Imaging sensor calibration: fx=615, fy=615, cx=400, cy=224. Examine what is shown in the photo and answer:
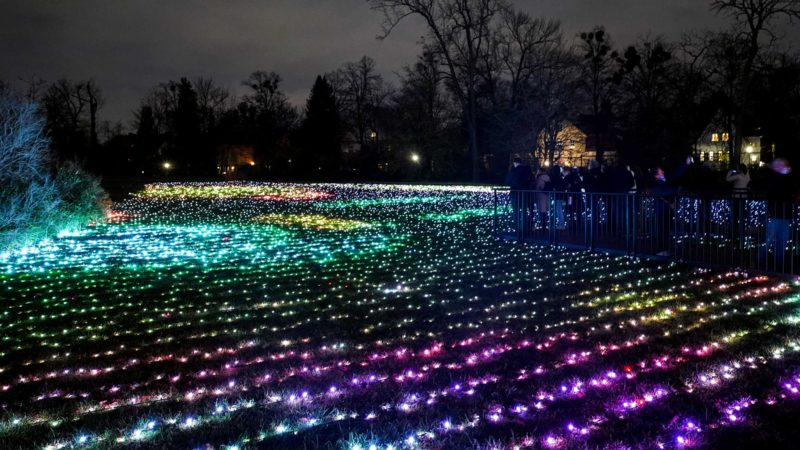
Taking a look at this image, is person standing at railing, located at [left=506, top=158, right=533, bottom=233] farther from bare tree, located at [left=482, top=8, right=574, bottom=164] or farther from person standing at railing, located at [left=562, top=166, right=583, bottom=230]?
bare tree, located at [left=482, top=8, right=574, bottom=164]

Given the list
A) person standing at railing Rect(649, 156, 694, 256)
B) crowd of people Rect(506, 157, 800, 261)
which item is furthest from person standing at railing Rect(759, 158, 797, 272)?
Answer: person standing at railing Rect(649, 156, 694, 256)

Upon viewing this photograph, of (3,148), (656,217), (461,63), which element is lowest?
(656,217)

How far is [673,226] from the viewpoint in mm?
10961

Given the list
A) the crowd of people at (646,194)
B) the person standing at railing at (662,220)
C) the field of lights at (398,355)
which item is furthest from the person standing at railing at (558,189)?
the field of lights at (398,355)

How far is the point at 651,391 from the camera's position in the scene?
437 cm

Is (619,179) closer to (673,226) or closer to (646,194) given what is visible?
(673,226)

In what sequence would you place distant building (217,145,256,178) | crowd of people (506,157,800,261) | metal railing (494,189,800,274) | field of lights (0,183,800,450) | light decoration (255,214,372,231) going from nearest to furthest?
field of lights (0,183,800,450)
metal railing (494,189,800,274)
crowd of people (506,157,800,261)
light decoration (255,214,372,231)
distant building (217,145,256,178)

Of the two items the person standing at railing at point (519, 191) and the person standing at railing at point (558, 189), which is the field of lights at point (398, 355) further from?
the person standing at railing at point (558, 189)

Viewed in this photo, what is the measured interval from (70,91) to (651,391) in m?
78.7

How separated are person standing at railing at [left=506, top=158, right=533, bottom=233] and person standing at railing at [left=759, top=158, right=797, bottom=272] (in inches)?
189

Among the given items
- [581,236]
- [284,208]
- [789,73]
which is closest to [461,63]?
[789,73]

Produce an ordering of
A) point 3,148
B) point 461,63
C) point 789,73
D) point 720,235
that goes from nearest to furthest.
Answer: point 720,235
point 3,148
point 789,73
point 461,63

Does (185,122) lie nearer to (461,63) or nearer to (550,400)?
(461,63)

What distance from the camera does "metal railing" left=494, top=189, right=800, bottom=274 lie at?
884cm
